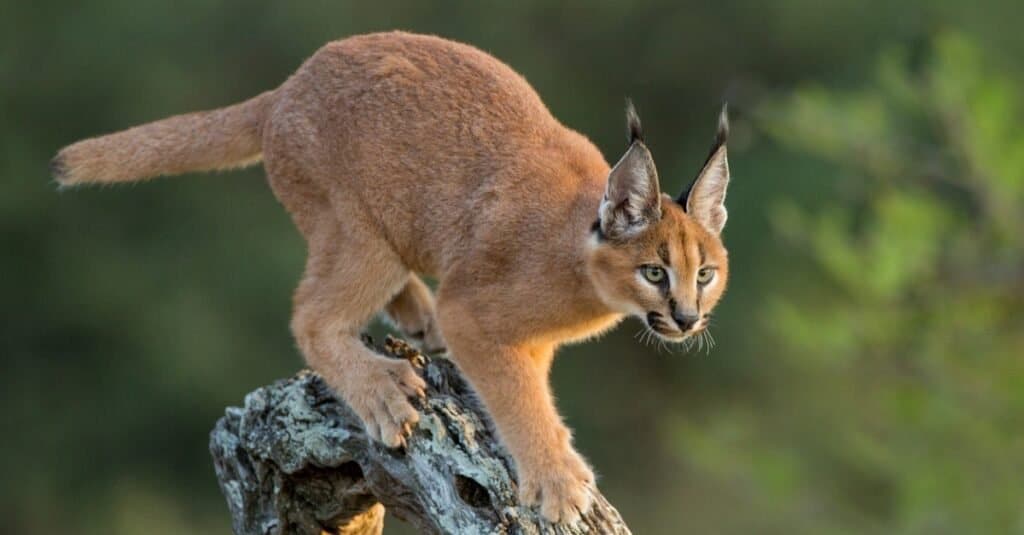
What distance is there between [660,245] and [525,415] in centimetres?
93

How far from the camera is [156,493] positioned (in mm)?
29328

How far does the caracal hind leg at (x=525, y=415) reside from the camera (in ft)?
26.8

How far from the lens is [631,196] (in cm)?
834

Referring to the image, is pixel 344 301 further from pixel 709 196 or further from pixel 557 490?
pixel 709 196

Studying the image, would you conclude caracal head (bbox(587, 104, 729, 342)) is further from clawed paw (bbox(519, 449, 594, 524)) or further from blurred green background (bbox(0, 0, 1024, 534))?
blurred green background (bbox(0, 0, 1024, 534))

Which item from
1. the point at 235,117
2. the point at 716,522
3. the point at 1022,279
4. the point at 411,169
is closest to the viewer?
the point at 411,169

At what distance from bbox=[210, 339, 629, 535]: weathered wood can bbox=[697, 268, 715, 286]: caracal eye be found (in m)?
1.00

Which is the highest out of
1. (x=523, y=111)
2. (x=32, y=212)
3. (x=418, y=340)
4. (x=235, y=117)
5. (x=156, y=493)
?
(x=523, y=111)

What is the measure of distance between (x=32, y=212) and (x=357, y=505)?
884 inches

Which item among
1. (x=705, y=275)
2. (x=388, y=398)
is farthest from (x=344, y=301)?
(x=705, y=275)

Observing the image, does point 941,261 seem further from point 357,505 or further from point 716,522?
point 716,522

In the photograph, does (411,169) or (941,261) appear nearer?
(411,169)

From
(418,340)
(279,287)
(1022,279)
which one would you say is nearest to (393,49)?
(418,340)

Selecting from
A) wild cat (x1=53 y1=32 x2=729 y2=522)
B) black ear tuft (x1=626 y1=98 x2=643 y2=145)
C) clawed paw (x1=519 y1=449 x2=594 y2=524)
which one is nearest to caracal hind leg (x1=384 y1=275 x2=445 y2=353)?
wild cat (x1=53 y1=32 x2=729 y2=522)
